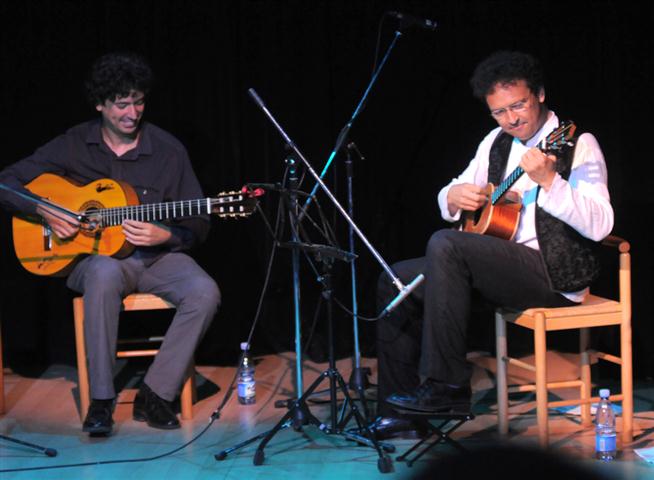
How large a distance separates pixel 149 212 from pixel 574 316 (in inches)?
67.8

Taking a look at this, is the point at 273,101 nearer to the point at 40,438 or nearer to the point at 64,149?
the point at 64,149

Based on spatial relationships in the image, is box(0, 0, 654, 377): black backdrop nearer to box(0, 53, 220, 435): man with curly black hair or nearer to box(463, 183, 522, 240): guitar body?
box(0, 53, 220, 435): man with curly black hair

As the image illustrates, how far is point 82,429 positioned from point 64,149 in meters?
1.20

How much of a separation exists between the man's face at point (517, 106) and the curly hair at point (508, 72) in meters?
0.02

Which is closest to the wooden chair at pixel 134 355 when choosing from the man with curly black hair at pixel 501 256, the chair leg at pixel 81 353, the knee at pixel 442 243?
the chair leg at pixel 81 353

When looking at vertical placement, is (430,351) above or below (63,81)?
below

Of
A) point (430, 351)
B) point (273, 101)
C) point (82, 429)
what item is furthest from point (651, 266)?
point (82, 429)

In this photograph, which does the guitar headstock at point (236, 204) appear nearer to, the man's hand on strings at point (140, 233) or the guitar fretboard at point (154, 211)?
the guitar fretboard at point (154, 211)

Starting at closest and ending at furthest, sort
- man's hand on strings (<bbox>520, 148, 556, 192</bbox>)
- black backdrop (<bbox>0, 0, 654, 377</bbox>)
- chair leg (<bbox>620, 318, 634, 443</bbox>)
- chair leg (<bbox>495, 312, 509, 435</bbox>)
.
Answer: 1. man's hand on strings (<bbox>520, 148, 556, 192</bbox>)
2. chair leg (<bbox>620, 318, 634, 443</bbox>)
3. chair leg (<bbox>495, 312, 509, 435</bbox>)
4. black backdrop (<bbox>0, 0, 654, 377</bbox>)

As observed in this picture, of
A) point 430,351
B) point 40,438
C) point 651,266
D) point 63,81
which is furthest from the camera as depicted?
point 63,81

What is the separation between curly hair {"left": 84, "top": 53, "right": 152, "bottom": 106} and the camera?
387cm

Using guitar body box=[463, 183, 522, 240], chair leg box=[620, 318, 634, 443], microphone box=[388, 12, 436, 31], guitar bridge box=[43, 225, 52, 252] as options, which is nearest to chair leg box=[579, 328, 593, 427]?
A: chair leg box=[620, 318, 634, 443]

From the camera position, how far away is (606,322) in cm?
327

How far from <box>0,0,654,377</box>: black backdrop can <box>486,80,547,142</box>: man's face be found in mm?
967
